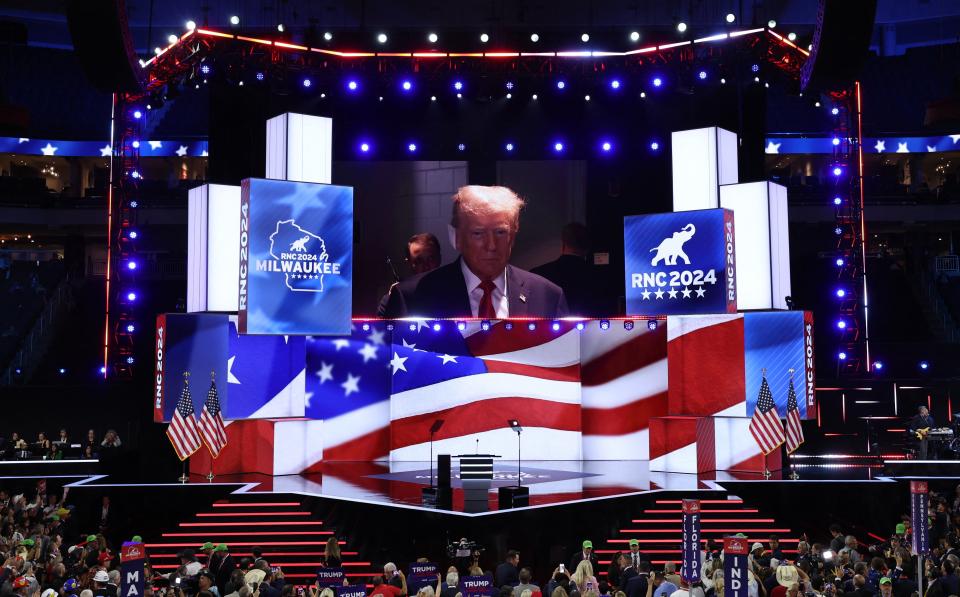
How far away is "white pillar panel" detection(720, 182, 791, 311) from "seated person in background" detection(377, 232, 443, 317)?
256 inches

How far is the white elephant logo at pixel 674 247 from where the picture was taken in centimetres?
2138

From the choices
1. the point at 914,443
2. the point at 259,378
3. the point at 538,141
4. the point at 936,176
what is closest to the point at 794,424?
the point at 914,443

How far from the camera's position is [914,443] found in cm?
2422

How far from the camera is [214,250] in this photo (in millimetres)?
21781

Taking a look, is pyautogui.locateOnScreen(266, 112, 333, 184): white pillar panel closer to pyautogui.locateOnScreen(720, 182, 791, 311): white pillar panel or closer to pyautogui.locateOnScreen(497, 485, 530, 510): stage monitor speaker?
pyautogui.locateOnScreen(497, 485, 530, 510): stage monitor speaker

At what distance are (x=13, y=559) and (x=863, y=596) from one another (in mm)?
9045

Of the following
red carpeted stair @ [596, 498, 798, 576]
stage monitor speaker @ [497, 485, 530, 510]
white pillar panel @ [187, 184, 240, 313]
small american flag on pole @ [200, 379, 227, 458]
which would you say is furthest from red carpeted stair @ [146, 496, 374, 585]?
white pillar panel @ [187, 184, 240, 313]

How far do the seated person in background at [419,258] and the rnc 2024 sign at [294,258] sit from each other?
3.83m

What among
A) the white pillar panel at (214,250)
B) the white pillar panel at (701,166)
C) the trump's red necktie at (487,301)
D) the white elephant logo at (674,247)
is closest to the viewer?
the white elephant logo at (674,247)

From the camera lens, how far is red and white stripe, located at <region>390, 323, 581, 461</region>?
24.5 metres

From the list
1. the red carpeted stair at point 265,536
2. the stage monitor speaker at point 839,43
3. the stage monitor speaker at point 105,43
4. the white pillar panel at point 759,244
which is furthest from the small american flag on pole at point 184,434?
the stage monitor speaker at point 839,43

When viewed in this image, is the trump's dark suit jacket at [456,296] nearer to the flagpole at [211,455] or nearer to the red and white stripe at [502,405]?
the red and white stripe at [502,405]

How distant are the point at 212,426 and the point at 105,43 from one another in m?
7.49

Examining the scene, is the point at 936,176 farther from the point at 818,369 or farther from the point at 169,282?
the point at 169,282
